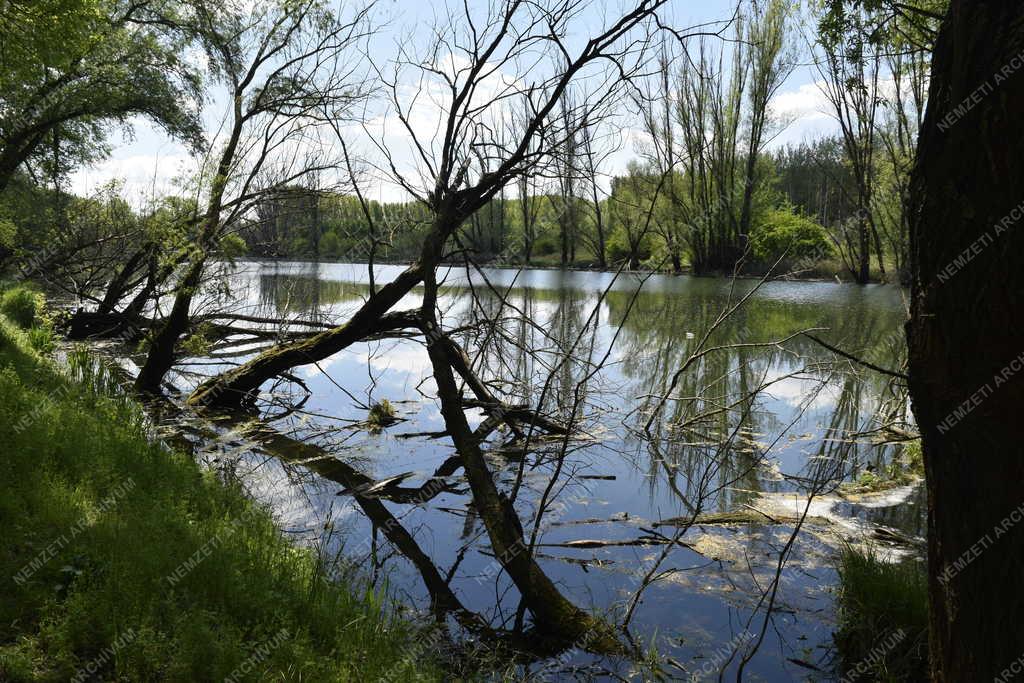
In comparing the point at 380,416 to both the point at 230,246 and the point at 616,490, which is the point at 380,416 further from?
the point at 230,246

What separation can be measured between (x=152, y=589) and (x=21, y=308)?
1200cm

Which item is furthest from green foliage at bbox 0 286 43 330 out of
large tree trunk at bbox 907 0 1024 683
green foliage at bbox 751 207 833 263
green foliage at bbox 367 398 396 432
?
green foliage at bbox 751 207 833 263

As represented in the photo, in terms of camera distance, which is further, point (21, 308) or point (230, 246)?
point (21, 308)

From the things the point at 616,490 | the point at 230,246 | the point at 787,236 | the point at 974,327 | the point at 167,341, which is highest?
the point at 787,236

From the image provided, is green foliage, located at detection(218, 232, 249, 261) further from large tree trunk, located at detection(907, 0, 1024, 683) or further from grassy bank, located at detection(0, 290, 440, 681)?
large tree trunk, located at detection(907, 0, 1024, 683)

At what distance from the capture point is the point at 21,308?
42.2 ft

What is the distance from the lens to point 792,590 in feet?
15.0

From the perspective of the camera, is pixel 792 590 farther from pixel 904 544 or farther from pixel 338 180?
pixel 338 180

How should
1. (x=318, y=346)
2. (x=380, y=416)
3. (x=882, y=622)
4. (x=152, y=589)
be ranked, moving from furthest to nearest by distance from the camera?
1. (x=380, y=416)
2. (x=318, y=346)
3. (x=882, y=622)
4. (x=152, y=589)

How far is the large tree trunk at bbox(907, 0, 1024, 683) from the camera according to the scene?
6.82 feet

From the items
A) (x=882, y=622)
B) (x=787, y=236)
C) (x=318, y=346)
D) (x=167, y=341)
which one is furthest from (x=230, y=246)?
(x=787, y=236)

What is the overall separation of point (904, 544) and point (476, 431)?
14.7 ft

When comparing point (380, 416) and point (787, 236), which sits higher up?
point (787, 236)

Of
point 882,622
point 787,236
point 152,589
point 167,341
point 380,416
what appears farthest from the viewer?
point 787,236
